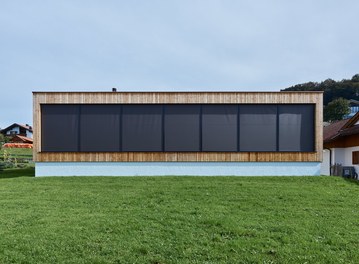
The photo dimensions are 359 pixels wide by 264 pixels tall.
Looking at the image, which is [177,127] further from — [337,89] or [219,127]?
[337,89]

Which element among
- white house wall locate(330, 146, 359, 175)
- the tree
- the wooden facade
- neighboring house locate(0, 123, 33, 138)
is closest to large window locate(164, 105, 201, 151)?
the wooden facade

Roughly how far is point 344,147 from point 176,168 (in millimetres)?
10716

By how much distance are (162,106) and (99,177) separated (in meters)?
4.28

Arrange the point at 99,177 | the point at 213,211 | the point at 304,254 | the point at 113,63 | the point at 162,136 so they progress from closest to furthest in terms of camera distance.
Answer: the point at 304,254
the point at 213,211
the point at 99,177
the point at 162,136
the point at 113,63

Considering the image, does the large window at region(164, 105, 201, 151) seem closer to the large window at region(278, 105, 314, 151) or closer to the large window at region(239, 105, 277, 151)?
the large window at region(239, 105, 277, 151)

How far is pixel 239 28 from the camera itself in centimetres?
1483

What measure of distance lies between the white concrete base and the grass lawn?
2.74 meters

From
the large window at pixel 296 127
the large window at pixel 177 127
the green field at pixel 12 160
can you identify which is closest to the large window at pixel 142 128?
the large window at pixel 177 127

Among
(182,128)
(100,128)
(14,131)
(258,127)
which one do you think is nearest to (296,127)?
(258,127)

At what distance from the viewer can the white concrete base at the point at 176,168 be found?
48.1ft

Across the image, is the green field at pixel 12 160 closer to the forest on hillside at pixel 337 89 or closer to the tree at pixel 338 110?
the tree at pixel 338 110

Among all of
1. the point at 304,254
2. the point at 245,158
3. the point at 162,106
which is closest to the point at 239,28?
the point at 162,106

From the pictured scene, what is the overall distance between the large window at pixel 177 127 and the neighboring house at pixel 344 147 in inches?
167

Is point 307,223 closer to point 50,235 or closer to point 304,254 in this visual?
point 304,254
